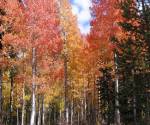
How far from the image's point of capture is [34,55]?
82.7 ft

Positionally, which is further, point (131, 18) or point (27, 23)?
point (27, 23)

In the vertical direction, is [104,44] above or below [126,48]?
above

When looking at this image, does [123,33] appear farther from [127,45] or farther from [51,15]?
[51,15]

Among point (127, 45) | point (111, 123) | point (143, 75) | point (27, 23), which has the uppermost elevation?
point (27, 23)

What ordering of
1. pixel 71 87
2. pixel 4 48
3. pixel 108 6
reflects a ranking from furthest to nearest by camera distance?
pixel 71 87, pixel 108 6, pixel 4 48

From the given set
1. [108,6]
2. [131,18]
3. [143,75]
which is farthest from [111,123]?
[131,18]

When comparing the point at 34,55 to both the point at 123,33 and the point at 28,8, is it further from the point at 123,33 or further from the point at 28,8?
the point at 123,33

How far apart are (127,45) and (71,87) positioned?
62.4ft

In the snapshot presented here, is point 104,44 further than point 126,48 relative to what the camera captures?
Yes

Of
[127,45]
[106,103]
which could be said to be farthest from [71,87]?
[127,45]

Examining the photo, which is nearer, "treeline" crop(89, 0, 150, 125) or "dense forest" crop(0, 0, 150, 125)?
"treeline" crop(89, 0, 150, 125)

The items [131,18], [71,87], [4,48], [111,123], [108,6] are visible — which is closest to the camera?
[131,18]

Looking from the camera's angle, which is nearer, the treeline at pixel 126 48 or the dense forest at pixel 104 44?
the treeline at pixel 126 48

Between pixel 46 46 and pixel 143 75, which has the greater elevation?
pixel 46 46
